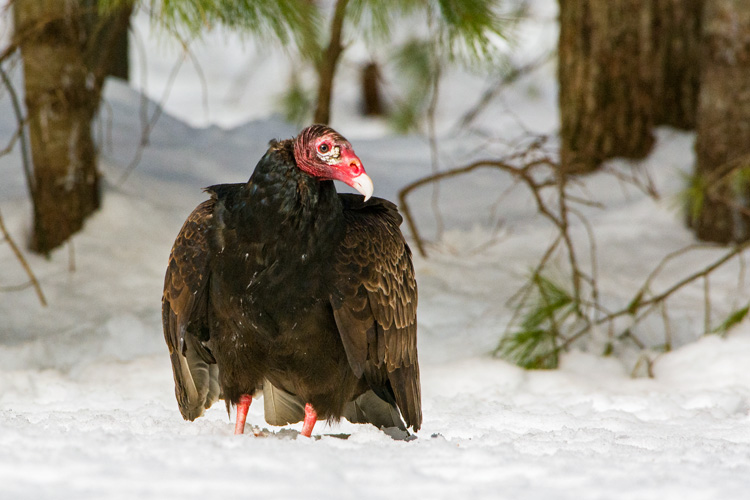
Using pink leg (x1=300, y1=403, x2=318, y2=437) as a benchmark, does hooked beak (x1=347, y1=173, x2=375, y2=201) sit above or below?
above

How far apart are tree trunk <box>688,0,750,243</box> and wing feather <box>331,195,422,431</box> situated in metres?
2.30

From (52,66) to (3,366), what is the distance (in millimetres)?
1409

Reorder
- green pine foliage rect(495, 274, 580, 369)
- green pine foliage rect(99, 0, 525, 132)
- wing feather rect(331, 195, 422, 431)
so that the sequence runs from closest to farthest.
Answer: wing feather rect(331, 195, 422, 431) < green pine foliage rect(99, 0, 525, 132) < green pine foliage rect(495, 274, 580, 369)

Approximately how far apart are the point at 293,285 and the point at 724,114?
125 inches

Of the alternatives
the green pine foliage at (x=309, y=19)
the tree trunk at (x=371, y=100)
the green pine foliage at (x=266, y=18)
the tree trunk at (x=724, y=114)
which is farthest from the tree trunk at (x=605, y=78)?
the tree trunk at (x=371, y=100)

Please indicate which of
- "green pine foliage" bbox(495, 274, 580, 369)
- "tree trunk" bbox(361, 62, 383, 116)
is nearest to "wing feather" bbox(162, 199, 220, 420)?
"green pine foliage" bbox(495, 274, 580, 369)

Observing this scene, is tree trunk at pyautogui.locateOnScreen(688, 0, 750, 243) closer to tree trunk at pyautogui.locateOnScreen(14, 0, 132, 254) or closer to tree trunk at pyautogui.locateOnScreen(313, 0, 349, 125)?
tree trunk at pyautogui.locateOnScreen(313, 0, 349, 125)

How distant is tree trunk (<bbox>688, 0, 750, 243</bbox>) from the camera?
454cm

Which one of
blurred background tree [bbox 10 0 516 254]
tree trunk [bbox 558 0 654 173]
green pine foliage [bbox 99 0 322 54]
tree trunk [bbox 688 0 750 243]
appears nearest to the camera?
green pine foliage [bbox 99 0 322 54]

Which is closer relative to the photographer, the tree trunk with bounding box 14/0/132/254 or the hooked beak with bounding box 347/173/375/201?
the hooked beak with bounding box 347/173/375/201

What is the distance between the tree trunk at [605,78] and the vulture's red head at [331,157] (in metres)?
3.07

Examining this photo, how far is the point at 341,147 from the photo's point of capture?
2369mm

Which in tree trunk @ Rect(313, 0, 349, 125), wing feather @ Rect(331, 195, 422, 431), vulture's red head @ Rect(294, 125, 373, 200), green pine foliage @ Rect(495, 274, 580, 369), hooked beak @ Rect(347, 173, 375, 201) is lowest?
green pine foliage @ Rect(495, 274, 580, 369)

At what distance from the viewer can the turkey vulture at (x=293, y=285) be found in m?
2.38
